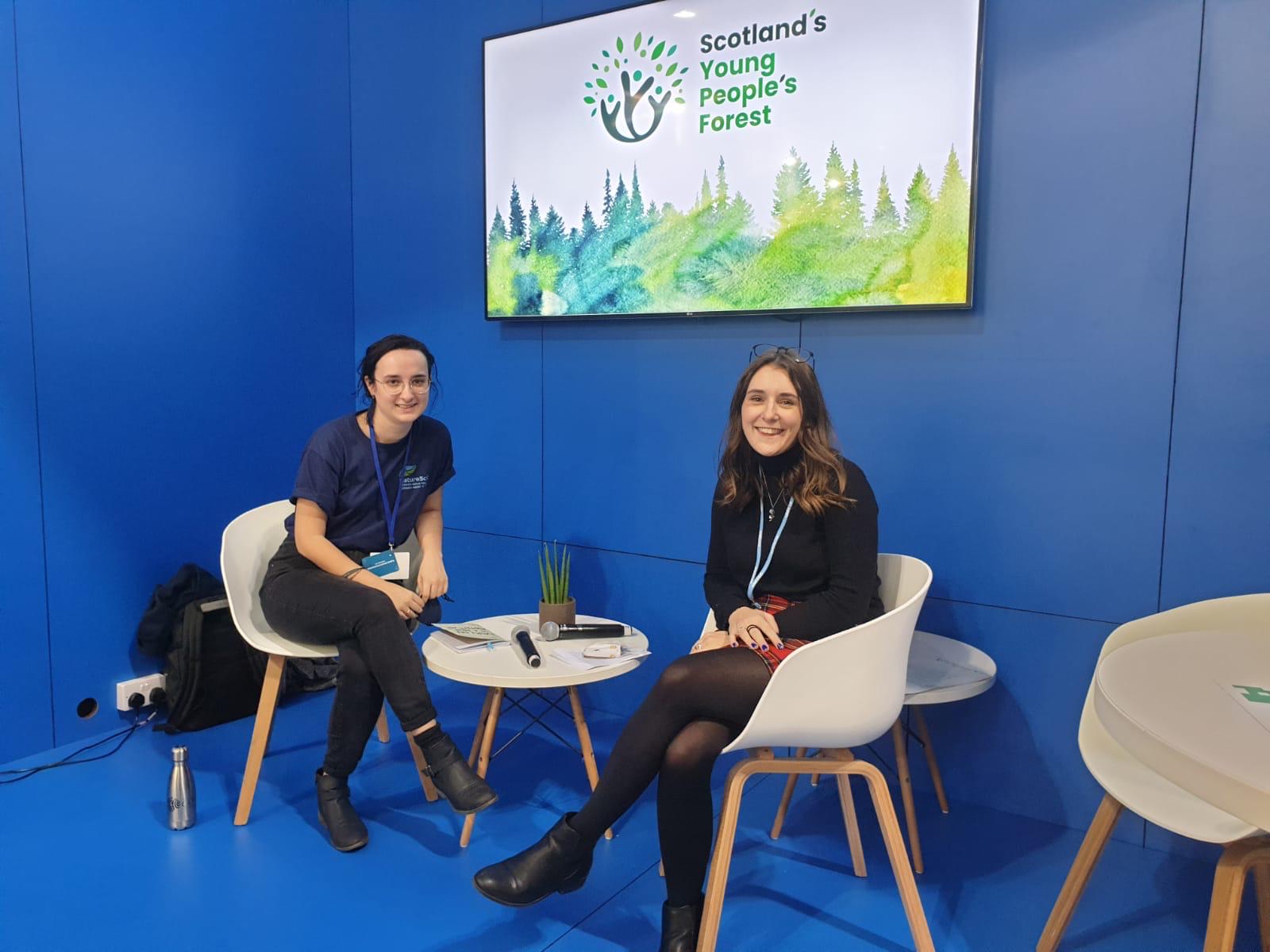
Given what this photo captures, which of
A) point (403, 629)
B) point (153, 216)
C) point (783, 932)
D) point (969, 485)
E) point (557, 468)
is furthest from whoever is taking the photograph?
point (557, 468)

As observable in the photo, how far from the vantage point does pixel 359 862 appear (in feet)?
8.03

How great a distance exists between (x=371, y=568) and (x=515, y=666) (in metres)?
0.61

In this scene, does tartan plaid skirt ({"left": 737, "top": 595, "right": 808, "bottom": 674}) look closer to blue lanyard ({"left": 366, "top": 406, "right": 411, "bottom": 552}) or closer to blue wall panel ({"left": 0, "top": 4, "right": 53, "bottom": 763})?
blue lanyard ({"left": 366, "top": 406, "right": 411, "bottom": 552})

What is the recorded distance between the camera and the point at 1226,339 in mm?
2348

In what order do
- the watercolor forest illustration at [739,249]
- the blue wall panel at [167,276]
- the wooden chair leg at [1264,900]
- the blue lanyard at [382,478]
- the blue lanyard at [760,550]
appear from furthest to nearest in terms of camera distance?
the blue wall panel at [167,276]
the blue lanyard at [382,478]
the watercolor forest illustration at [739,249]
the blue lanyard at [760,550]
the wooden chair leg at [1264,900]

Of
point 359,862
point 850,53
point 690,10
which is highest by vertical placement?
point 690,10

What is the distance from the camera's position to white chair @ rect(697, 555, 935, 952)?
1.88m

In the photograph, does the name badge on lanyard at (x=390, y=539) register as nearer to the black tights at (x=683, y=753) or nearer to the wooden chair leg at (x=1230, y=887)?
the black tights at (x=683, y=753)

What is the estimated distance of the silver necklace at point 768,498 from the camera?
89.3 inches

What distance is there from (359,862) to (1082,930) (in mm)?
1777

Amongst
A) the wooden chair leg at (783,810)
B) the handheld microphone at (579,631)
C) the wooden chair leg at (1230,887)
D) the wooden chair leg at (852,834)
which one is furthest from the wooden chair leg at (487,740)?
the wooden chair leg at (1230,887)

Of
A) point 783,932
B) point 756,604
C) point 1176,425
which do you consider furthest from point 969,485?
point 783,932

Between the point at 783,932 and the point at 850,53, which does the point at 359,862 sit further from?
the point at 850,53

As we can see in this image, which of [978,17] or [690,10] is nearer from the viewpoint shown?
[978,17]
